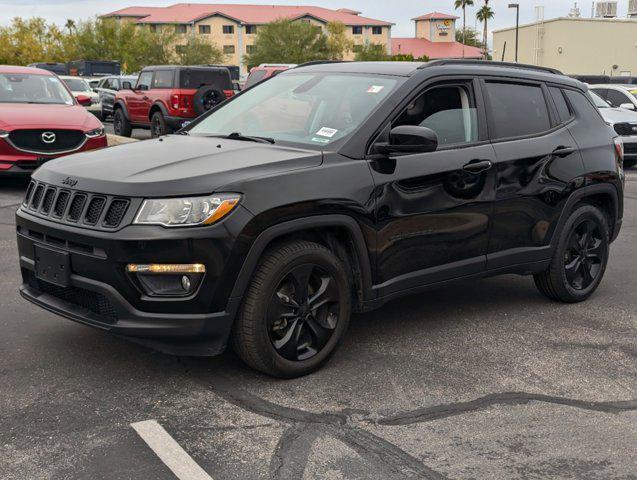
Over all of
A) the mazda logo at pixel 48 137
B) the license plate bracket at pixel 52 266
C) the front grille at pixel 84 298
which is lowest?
the front grille at pixel 84 298

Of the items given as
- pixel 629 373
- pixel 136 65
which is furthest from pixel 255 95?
pixel 136 65

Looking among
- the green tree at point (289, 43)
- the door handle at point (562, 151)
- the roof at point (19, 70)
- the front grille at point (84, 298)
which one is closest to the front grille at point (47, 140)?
the roof at point (19, 70)

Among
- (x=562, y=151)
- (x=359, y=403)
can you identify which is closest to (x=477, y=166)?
(x=562, y=151)

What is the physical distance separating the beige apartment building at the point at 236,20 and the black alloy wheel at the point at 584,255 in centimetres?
10810

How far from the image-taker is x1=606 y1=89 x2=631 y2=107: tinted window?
1958 cm

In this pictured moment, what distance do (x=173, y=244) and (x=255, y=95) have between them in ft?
6.79

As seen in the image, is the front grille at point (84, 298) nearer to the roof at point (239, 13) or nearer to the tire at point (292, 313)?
the tire at point (292, 313)

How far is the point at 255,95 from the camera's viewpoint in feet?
19.7

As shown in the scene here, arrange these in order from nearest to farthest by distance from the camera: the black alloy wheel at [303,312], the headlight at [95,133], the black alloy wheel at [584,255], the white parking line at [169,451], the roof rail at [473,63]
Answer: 1. the white parking line at [169,451]
2. the black alloy wheel at [303,312]
3. the roof rail at [473,63]
4. the black alloy wheel at [584,255]
5. the headlight at [95,133]

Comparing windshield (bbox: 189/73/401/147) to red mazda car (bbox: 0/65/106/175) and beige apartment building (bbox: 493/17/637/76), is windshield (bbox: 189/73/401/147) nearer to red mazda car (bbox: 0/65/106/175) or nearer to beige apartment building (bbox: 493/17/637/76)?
red mazda car (bbox: 0/65/106/175)

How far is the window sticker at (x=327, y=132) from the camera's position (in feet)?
16.8

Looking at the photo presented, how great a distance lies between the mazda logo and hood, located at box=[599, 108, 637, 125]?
10807 mm

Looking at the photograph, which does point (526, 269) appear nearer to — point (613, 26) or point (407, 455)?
point (407, 455)

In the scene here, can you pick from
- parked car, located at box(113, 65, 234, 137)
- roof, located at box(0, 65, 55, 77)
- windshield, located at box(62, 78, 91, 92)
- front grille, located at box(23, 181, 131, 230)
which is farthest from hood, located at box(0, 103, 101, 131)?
windshield, located at box(62, 78, 91, 92)
